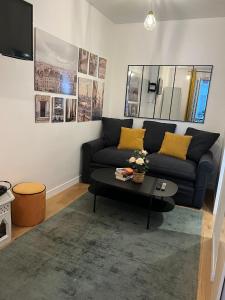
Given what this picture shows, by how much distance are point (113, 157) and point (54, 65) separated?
148 centimetres

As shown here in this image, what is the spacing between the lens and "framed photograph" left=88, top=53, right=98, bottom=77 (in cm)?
348

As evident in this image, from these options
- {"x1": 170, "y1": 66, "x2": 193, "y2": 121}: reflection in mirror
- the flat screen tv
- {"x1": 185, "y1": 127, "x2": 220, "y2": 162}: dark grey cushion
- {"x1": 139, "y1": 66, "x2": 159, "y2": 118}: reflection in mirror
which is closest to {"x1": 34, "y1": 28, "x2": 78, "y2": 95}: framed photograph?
the flat screen tv

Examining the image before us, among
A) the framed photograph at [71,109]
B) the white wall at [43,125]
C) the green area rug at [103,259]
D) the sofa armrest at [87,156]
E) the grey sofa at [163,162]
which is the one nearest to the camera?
the green area rug at [103,259]

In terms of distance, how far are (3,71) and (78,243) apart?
1.73 m

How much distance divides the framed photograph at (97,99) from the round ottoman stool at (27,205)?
1.81 m

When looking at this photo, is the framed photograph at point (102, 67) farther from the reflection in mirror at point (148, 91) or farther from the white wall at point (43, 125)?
the reflection in mirror at point (148, 91)

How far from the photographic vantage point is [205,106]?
3.72m

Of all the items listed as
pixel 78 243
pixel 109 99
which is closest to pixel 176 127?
pixel 109 99

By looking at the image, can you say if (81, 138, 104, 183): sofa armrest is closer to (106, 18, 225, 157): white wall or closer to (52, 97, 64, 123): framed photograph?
(52, 97, 64, 123): framed photograph

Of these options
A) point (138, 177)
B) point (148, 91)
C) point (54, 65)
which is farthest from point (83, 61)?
point (138, 177)

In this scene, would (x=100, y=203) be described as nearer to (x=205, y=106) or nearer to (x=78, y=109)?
(x=78, y=109)

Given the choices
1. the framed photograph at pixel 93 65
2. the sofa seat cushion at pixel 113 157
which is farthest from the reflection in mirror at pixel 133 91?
the sofa seat cushion at pixel 113 157

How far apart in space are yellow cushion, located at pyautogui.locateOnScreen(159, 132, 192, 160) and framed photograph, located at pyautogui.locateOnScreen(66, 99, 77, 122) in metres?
1.46

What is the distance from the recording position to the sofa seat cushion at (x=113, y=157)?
3352 millimetres
